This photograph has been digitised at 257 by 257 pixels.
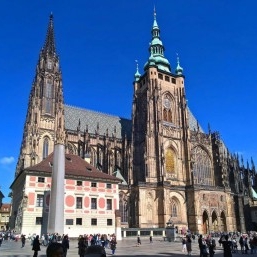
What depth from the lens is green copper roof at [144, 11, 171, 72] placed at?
221 feet

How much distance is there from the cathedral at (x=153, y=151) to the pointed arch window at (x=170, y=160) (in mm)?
189

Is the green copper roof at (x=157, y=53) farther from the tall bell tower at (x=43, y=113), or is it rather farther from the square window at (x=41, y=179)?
the square window at (x=41, y=179)

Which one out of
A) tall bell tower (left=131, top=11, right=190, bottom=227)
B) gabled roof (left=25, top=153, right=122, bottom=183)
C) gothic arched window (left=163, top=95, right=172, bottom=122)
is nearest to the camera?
gabled roof (left=25, top=153, right=122, bottom=183)

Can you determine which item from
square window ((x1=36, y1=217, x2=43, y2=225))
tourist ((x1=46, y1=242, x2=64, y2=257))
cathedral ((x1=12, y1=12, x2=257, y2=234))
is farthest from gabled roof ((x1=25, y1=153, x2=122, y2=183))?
tourist ((x1=46, y1=242, x2=64, y2=257))

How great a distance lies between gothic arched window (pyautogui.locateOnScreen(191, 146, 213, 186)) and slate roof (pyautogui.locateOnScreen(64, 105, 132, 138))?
573 inches

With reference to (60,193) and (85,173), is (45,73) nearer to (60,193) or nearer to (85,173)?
(85,173)

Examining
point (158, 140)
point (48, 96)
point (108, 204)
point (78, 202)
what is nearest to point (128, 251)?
point (78, 202)

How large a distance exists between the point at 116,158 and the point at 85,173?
20749 mm

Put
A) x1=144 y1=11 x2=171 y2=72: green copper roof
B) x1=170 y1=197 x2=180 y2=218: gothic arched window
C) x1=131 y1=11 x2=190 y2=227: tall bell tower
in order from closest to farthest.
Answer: x1=131 y1=11 x2=190 y2=227: tall bell tower < x1=170 y1=197 x2=180 y2=218: gothic arched window < x1=144 y1=11 x2=171 y2=72: green copper roof

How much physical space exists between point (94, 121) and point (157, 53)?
20.3 m

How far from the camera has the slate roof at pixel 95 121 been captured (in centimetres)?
6500

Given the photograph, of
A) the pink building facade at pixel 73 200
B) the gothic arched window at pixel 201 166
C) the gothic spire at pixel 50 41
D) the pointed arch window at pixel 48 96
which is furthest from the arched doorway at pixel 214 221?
the gothic spire at pixel 50 41

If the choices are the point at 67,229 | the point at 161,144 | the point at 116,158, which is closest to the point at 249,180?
the point at 161,144

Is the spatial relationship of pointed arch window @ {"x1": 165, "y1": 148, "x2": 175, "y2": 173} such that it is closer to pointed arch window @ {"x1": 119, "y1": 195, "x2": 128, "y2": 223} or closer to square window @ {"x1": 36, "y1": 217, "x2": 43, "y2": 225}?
pointed arch window @ {"x1": 119, "y1": 195, "x2": 128, "y2": 223}
